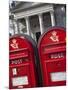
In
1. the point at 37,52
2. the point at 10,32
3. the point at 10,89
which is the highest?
the point at 10,32

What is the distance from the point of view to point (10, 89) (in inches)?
97.0

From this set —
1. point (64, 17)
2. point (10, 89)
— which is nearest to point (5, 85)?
point (10, 89)

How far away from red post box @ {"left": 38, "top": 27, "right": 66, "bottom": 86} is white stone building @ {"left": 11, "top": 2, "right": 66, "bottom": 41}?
0.05 metres

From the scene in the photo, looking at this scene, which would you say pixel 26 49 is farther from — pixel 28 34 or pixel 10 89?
pixel 10 89

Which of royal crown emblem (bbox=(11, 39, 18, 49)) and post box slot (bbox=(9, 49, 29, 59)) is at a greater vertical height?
royal crown emblem (bbox=(11, 39, 18, 49))

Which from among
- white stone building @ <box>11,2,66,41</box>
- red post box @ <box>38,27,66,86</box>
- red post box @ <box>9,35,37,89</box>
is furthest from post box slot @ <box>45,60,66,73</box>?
white stone building @ <box>11,2,66,41</box>

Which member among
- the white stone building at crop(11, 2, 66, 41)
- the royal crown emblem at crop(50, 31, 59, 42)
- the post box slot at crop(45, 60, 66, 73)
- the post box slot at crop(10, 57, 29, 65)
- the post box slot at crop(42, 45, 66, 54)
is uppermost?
the white stone building at crop(11, 2, 66, 41)

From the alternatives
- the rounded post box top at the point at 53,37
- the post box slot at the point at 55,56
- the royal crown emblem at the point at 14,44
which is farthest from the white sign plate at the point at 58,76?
the royal crown emblem at the point at 14,44

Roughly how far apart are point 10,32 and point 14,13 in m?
0.15

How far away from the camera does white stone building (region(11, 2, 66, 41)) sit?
2488mm

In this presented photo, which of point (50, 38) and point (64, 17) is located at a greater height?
point (64, 17)

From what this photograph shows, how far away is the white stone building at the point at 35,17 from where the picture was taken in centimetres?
249

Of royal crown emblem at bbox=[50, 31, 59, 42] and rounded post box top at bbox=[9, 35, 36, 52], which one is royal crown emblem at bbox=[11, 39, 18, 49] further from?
royal crown emblem at bbox=[50, 31, 59, 42]

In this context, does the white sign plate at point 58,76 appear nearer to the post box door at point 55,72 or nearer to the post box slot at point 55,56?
the post box door at point 55,72
